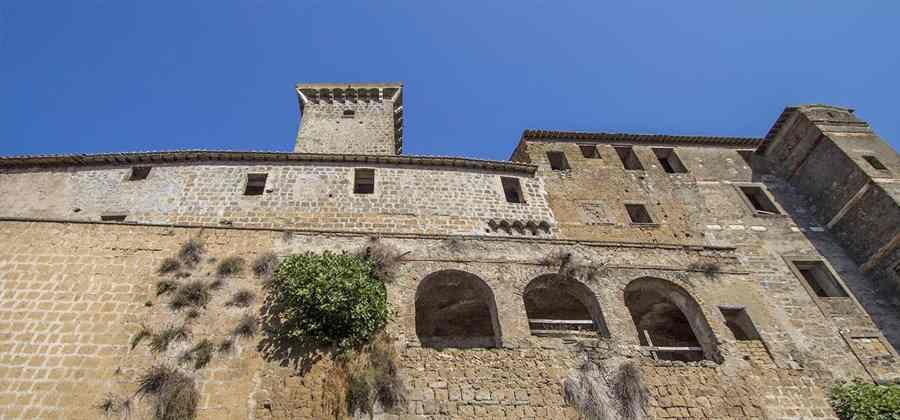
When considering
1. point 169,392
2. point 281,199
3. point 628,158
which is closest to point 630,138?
point 628,158

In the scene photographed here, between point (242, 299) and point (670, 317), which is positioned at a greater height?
point (242, 299)

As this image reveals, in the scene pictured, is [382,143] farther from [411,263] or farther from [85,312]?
[85,312]

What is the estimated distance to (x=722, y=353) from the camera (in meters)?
12.1

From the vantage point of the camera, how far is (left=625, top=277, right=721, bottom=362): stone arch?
Answer: 42.5 ft

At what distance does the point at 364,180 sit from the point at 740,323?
486 inches

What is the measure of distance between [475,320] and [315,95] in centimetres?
1540

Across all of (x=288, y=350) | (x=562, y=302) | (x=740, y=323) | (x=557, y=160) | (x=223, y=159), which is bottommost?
(x=288, y=350)

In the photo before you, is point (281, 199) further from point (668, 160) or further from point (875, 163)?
point (875, 163)

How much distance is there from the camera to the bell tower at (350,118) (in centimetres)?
2227

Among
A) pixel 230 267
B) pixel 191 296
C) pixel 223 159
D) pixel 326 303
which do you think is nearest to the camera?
pixel 326 303

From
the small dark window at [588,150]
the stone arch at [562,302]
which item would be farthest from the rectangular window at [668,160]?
the stone arch at [562,302]

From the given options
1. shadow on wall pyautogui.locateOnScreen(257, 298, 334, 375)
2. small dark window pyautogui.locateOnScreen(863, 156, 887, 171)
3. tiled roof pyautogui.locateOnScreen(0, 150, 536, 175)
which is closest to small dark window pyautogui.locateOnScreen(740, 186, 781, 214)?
small dark window pyautogui.locateOnScreen(863, 156, 887, 171)

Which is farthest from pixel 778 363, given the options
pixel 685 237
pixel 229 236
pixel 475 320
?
pixel 229 236

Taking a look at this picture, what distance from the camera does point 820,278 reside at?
1614 cm
